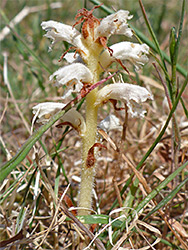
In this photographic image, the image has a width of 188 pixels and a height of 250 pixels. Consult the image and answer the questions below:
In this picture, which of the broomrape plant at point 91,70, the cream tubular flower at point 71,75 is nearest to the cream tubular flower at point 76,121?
the broomrape plant at point 91,70

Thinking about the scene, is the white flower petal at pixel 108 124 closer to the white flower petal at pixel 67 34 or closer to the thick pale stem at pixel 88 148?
the thick pale stem at pixel 88 148

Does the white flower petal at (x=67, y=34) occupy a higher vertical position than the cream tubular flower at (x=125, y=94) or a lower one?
higher

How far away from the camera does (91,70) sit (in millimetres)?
1310

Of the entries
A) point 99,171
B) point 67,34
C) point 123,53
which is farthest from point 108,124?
point 99,171

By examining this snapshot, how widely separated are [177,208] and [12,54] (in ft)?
8.40

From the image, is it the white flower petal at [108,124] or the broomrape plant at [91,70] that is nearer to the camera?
the broomrape plant at [91,70]

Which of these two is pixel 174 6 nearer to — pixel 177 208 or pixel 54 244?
pixel 177 208

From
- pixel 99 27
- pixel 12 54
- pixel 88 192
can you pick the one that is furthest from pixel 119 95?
pixel 12 54

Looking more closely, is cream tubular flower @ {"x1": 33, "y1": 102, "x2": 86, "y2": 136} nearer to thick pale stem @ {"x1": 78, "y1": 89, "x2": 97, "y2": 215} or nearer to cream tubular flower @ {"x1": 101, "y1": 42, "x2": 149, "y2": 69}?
thick pale stem @ {"x1": 78, "y1": 89, "x2": 97, "y2": 215}

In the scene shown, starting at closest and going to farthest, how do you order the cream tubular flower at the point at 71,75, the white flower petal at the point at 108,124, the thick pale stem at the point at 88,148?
the cream tubular flower at the point at 71,75 → the thick pale stem at the point at 88,148 → the white flower petal at the point at 108,124

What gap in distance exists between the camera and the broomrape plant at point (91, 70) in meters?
1.26

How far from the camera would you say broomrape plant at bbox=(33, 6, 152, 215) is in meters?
1.26

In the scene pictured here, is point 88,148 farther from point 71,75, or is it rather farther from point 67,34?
point 67,34

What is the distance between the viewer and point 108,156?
219 cm
